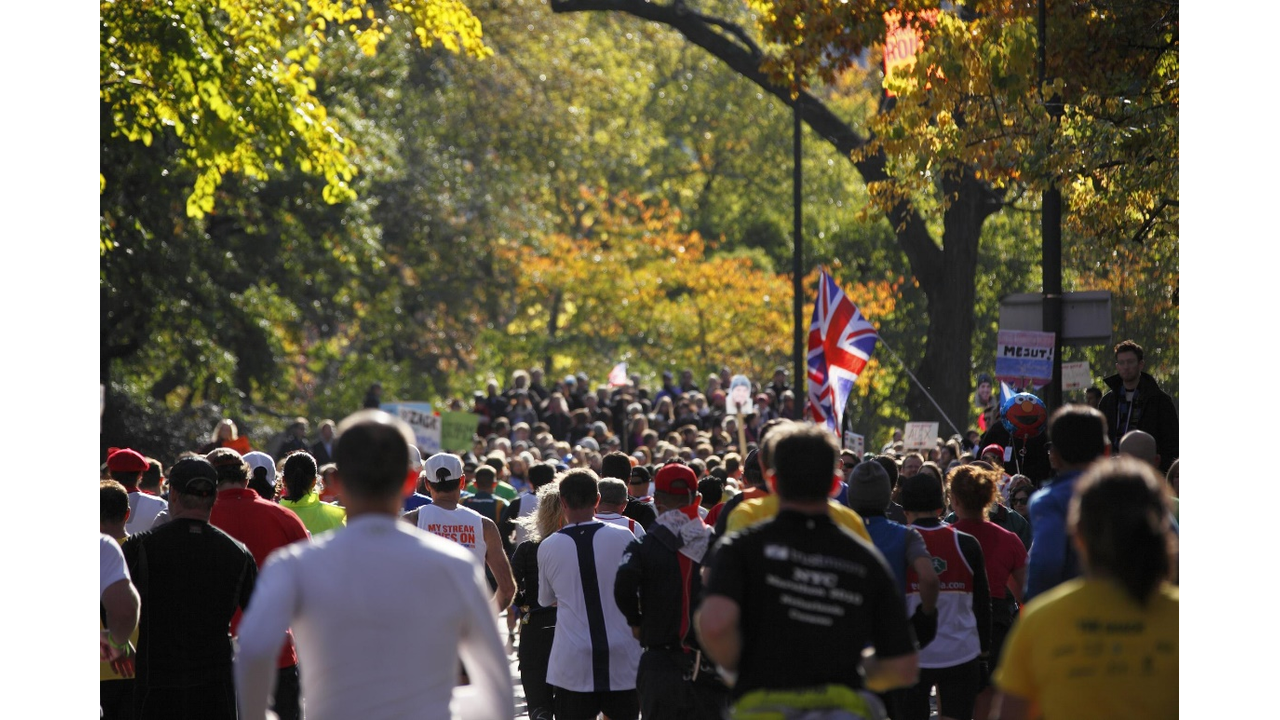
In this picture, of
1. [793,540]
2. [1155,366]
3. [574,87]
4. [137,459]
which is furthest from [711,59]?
[793,540]

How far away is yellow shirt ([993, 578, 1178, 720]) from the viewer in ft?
13.6

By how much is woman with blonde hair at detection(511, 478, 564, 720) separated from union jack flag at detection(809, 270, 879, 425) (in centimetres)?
1167

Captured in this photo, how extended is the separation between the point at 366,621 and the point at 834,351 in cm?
1737

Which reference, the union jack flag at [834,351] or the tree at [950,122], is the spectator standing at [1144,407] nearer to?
the tree at [950,122]

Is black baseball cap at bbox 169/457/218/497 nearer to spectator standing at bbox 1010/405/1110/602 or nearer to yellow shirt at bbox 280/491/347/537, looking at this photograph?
yellow shirt at bbox 280/491/347/537

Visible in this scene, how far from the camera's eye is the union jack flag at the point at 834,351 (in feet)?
69.7

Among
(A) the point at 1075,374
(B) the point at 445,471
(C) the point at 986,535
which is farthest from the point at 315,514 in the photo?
(A) the point at 1075,374

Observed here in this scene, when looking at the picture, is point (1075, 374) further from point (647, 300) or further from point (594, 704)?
point (647, 300)

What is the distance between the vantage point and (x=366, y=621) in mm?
4348

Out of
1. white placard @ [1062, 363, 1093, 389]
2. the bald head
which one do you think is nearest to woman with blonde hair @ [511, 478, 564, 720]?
the bald head

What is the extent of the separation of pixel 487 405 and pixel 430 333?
66.0 feet

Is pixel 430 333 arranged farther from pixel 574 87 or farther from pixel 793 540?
pixel 793 540

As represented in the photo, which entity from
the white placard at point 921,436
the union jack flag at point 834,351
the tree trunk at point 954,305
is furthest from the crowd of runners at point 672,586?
the tree trunk at point 954,305

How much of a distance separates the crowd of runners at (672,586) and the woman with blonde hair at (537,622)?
0.02 meters
